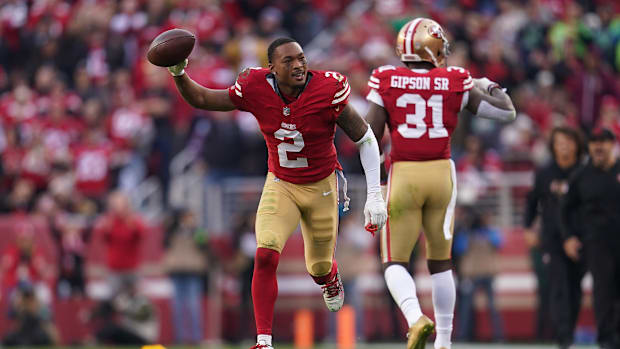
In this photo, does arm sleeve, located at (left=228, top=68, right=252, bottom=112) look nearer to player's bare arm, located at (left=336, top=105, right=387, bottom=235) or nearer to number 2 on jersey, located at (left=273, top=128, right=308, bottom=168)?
number 2 on jersey, located at (left=273, top=128, right=308, bottom=168)

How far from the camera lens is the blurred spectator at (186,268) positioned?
14.3 meters

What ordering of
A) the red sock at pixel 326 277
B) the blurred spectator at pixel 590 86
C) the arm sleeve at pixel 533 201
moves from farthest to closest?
the blurred spectator at pixel 590 86 → the arm sleeve at pixel 533 201 → the red sock at pixel 326 277

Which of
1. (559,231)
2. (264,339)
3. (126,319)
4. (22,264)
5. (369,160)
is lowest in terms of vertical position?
(126,319)

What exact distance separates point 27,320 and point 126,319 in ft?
3.85

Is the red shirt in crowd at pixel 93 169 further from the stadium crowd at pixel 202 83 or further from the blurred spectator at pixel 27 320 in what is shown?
the blurred spectator at pixel 27 320

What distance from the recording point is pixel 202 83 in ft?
49.7

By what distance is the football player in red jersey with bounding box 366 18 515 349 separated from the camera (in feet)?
25.6

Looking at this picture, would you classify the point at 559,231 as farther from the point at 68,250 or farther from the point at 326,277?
the point at 68,250

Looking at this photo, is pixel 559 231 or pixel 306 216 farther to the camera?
pixel 559 231

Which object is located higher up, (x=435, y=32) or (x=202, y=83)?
(x=202, y=83)

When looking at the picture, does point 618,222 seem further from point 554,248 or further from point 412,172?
point 412,172

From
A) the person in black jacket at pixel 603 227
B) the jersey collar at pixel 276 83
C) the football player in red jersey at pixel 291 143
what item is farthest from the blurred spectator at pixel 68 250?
the jersey collar at pixel 276 83

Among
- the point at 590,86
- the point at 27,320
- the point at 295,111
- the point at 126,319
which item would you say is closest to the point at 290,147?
the point at 295,111

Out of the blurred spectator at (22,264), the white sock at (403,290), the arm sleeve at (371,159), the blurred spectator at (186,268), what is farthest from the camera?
the blurred spectator at (186,268)
